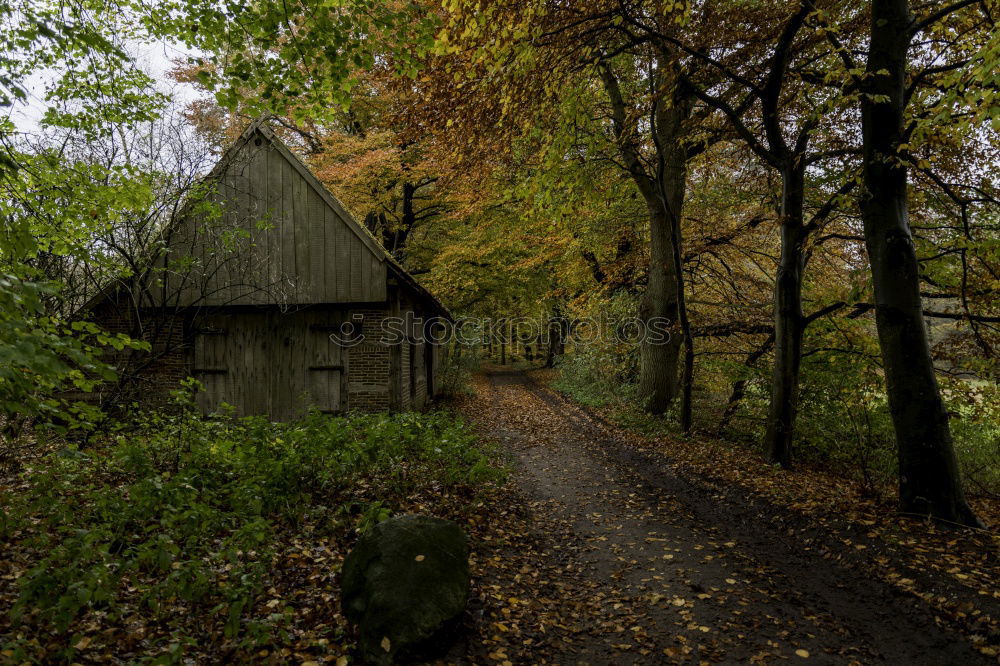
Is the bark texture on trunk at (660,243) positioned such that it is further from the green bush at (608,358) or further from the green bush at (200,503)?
the green bush at (200,503)

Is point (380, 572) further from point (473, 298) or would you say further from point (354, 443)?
point (473, 298)

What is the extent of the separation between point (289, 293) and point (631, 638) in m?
9.90

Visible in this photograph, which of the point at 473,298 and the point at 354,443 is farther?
the point at 473,298

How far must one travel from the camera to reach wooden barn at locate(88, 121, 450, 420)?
11.0 metres

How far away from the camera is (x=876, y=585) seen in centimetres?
439

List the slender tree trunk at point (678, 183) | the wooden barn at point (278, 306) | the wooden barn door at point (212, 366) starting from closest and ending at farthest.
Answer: the slender tree trunk at point (678, 183) → the wooden barn at point (278, 306) → the wooden barn door at point (212, 366)

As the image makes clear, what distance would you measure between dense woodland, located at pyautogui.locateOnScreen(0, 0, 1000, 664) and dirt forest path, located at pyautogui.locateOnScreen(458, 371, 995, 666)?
0.50 metres

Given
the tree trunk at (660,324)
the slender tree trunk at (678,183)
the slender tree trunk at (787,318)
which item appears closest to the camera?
the slender tree trunk at (787,318)

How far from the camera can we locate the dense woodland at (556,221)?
13.1 feet

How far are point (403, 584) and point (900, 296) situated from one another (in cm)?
596

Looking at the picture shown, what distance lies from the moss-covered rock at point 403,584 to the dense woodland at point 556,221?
0.38 meters

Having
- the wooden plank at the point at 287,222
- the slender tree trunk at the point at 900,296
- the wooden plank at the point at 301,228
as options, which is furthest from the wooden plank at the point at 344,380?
the slender tree trunk at the point at 900,296

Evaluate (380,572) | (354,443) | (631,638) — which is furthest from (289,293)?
(631,638)

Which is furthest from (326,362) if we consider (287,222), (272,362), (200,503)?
(200,503)
